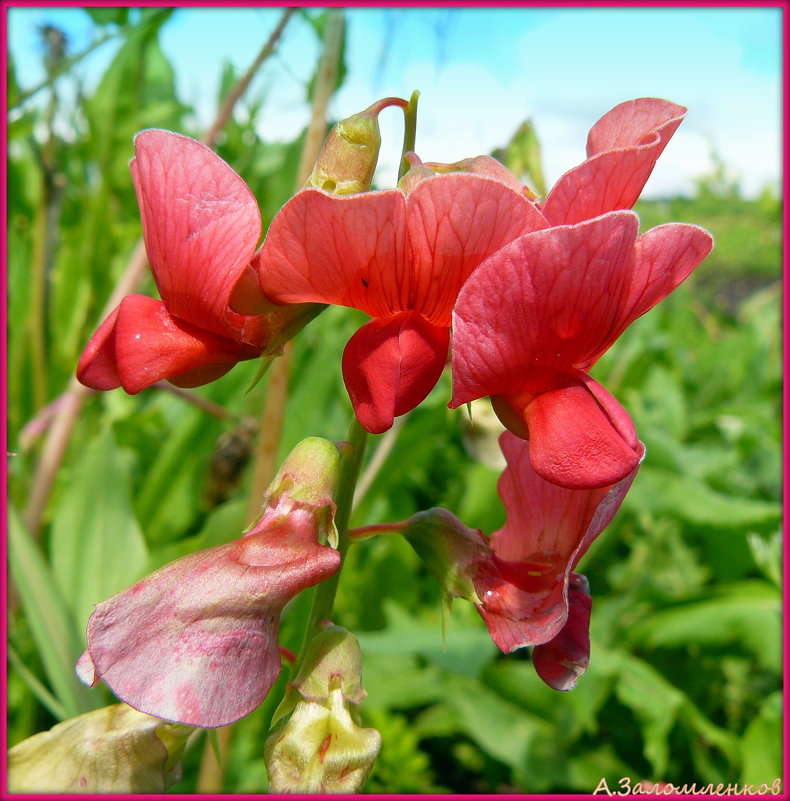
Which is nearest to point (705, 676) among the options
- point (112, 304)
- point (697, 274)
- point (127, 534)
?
point (127, 534)

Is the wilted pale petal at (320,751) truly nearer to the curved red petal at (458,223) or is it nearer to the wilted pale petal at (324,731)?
the wilted pale petal at (324,731)

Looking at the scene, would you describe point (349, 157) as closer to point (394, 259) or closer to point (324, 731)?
point (394, 259)

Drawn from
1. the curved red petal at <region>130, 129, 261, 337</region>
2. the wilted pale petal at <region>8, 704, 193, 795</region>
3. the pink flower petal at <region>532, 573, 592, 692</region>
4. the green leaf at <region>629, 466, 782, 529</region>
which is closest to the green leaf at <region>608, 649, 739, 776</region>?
the green leaf at <region>629, 466, 782, 529</region>

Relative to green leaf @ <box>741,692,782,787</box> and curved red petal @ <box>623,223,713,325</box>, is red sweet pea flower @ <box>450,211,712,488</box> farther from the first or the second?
green leaf @ <box>741,692,782,787</box>

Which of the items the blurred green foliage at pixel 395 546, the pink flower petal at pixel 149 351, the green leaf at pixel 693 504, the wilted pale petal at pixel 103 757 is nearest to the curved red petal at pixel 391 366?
the pink flower petal at pixel 149 351

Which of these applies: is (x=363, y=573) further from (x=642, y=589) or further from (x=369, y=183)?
(x=369, y=183)

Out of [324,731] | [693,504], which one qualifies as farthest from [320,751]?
[693,504]
